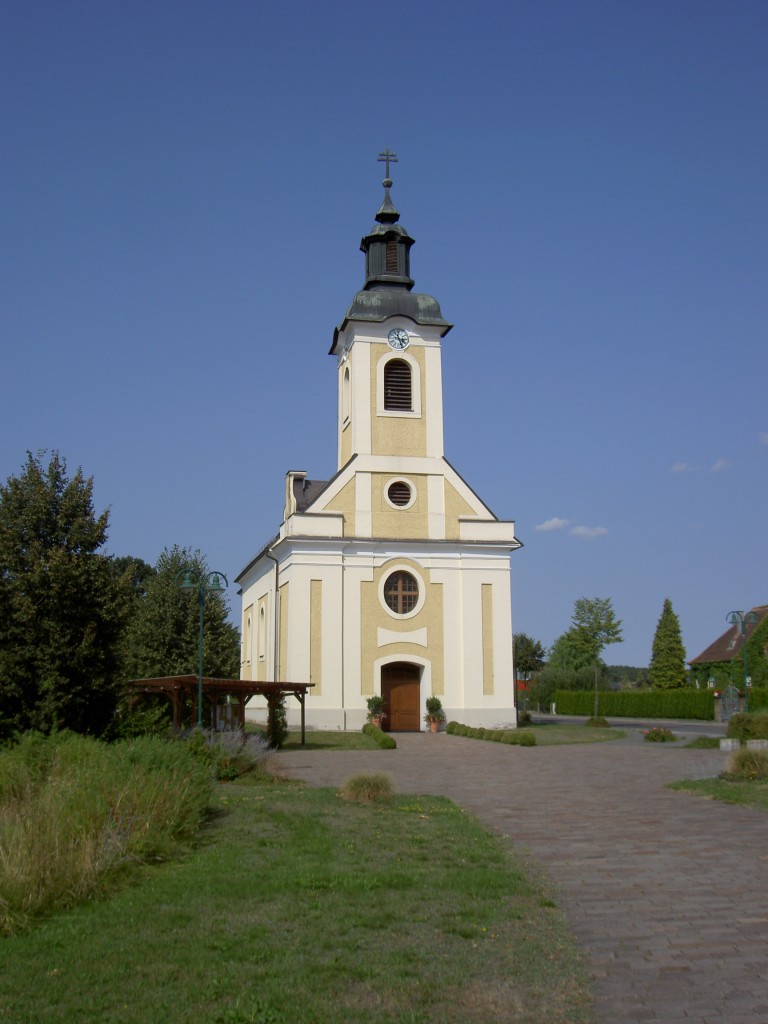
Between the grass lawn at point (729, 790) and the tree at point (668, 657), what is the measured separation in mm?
57093

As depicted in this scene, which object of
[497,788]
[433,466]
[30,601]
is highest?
[433,466]

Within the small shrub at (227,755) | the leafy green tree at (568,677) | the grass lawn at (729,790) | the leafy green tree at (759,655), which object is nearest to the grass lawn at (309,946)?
the grass lawn at (729,790)

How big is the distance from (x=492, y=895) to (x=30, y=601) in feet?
42.3

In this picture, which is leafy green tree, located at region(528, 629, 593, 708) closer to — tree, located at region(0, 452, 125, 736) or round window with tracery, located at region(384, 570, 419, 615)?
round window with tracery, located at region(384, 570, 419, 615)

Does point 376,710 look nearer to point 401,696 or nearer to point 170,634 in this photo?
point 401,696

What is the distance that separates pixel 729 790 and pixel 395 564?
75.1ft

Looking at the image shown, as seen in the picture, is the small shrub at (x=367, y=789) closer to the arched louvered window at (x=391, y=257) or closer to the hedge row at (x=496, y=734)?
the hedge row at (x=496, y=734)

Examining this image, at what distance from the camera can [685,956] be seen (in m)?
6.54

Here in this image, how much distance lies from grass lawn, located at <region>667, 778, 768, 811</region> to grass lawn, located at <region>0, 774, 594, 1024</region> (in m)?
5.30

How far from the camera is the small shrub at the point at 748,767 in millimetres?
15879

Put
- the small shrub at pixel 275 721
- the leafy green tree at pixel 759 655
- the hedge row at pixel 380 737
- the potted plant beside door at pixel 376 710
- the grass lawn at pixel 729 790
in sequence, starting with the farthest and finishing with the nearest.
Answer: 1. the leafy green tree at pixel 759 655
2. the potted plant beside door at pixel 376 710
3. the hedge row at pixel 380 737
4. the small shrub at pixel 275 721
5. the grass lawn at pixel 729 790

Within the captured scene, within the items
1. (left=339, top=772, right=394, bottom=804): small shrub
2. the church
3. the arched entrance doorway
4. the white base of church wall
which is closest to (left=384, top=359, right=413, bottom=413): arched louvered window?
the church

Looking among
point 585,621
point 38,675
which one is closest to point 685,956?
point 38,675

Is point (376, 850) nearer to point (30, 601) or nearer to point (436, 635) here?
point (30, 601)
